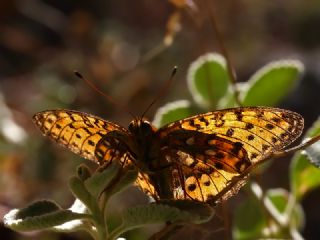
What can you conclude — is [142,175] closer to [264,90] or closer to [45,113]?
[45,113]

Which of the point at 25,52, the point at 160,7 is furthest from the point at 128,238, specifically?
the point at 160,7

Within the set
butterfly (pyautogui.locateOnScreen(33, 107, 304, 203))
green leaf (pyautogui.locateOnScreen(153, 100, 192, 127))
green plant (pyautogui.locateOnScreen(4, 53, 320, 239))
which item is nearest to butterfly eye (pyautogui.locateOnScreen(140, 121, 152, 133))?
butterfly (pyautogui.locateOnScreen(33, 107, 304, 203))

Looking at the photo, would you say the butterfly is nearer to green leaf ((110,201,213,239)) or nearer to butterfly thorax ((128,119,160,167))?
butterfly thorax ((128,119,160,167))

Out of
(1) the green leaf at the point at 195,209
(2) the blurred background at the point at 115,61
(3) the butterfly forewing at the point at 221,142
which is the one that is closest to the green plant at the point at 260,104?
(2) the blurred background at the point at 115,61

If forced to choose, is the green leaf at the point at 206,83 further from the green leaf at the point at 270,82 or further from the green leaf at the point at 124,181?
the green leaf at the point at 124,181

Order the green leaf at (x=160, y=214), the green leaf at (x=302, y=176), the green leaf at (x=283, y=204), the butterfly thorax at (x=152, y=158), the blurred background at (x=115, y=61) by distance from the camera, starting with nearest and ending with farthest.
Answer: the green leaf at (x=160, y=214), the butterfly thorax at (x=152, y=158), the green leaf at (x=302, y=176), the green leaf at (x=283, y=204), the blurred background at (x=115, y=61)

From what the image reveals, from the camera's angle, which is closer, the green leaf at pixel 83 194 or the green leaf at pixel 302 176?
the green leaf at pixel 83 194
